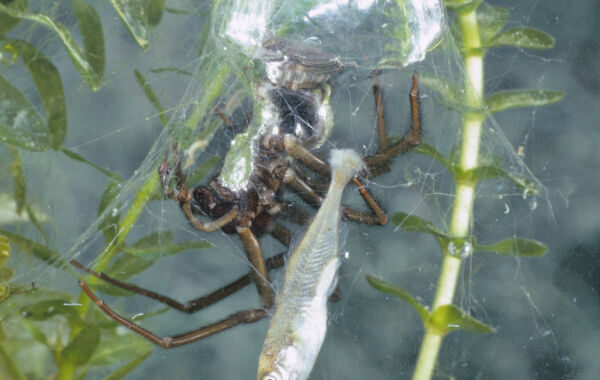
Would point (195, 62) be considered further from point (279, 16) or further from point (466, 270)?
point (466, 270)

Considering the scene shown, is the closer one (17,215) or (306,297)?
(306,297)

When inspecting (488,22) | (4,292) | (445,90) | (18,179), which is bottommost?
(4,292)

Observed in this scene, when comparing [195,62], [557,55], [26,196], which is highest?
[557,55]

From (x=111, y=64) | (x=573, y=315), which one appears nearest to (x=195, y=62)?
(x=111, y=64)

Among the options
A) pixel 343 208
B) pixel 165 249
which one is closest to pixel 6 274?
pixel 165 249

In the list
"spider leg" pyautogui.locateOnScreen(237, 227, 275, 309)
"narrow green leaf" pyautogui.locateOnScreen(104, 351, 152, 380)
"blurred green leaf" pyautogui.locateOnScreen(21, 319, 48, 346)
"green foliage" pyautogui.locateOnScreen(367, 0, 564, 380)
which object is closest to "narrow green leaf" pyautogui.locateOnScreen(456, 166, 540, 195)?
"green foliage" pyautogui.locateOnScreen(367, 0, 564, 380)

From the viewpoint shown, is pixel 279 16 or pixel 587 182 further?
pixel 587 182

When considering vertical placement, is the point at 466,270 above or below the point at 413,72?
below

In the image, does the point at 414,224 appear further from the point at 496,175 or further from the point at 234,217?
the point at 234,217
